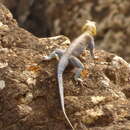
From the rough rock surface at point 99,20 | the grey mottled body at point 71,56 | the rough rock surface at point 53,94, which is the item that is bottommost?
the rough rock surface at point 53,94

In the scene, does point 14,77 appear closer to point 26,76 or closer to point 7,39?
point 26,76

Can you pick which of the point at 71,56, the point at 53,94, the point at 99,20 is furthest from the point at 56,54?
the point at 99,20

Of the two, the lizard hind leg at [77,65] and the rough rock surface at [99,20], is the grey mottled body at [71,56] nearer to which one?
the lizard hind leg at [77,65]

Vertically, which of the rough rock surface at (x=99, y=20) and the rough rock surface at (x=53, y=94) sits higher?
the rough rock surface at (x=99, y=20)

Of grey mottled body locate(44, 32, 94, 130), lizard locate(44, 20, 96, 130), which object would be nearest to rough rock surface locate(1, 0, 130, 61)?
lizard locate(44, 20, 96, 130)

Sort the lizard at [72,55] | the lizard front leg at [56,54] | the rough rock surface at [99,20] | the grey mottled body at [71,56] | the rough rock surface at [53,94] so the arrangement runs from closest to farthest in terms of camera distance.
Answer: the rough rock surface at [53,94] < the lizard at [72,55] < the grey mottled body at [71,56] < the lizard front leg at [56,54] < the rough rock surface at [99,20]

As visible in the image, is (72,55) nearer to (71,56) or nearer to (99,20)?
(71,56)

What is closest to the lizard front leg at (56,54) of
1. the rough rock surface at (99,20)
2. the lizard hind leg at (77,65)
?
the lizard hind leg at (77,65)
